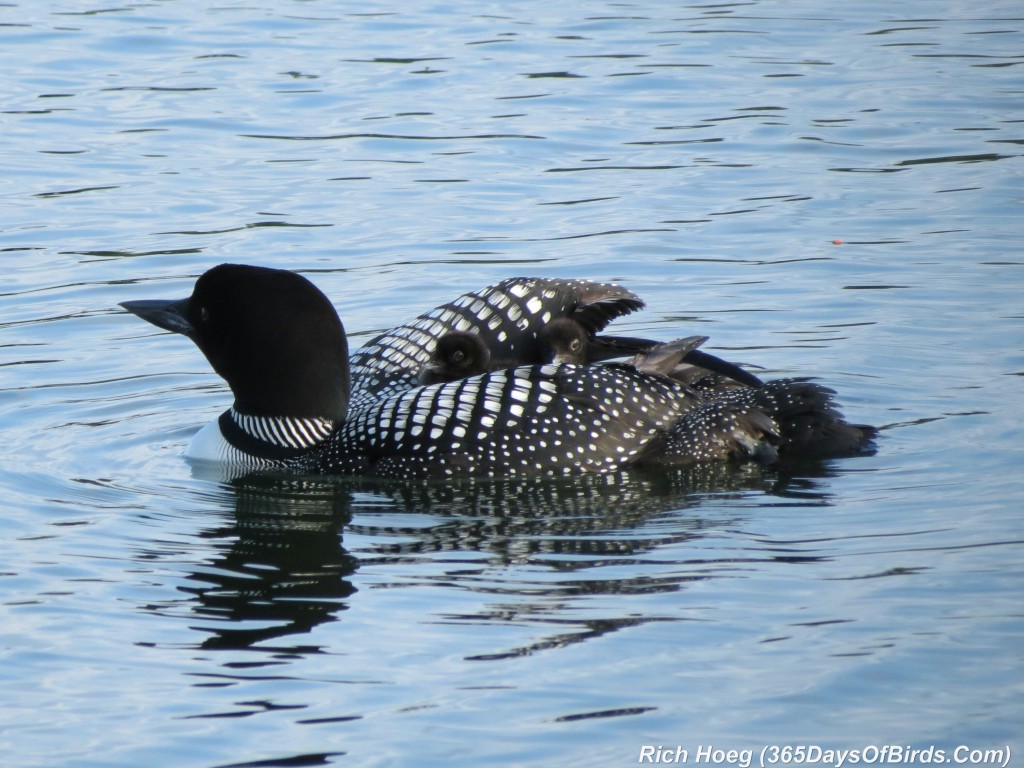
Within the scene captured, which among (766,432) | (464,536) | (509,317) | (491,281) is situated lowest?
(464,536)

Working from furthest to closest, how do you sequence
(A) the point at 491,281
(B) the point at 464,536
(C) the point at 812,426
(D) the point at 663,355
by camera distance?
(A) the point at 491,281
(D) the point at 663,355
(C) the point at 812,426
(B) the point at 464,536

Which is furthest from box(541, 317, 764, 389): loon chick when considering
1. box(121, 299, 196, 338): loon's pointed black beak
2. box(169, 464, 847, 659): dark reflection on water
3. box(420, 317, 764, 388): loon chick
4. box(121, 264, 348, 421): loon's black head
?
box(121, 299, 196, 338): loon's pointed black beak

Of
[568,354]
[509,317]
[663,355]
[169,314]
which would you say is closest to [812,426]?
[663,355]

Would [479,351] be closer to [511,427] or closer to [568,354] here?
[568,354]

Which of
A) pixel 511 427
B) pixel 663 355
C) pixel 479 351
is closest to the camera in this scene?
pixel 511 427

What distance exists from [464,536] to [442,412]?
2.35 ft

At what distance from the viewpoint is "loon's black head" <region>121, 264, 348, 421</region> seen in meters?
6.05

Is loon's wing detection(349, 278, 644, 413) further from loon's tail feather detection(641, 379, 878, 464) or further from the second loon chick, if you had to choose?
loon's tail feather detection(641, 379, 878, 464)

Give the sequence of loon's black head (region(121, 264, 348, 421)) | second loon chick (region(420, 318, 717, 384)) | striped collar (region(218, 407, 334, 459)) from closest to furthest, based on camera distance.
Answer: loon's black head (region(121, 264, 348, 421)) < striped collar (region(218, 407, 334, 459)) < second loon chick (region(420, 318, 717, 384))

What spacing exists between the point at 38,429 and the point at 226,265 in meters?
0.99

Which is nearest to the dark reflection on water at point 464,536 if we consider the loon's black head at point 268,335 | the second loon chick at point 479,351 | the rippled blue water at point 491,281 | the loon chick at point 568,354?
the rippled blue water at point 491,281

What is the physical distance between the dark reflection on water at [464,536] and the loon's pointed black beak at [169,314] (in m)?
0.58

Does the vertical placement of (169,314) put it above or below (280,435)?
above

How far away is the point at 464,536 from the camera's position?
5.32m
